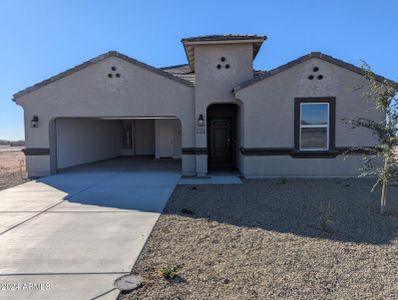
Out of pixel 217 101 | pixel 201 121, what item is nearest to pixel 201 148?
pixel 201 121

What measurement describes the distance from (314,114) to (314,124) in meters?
0.37

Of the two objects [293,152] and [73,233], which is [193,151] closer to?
[293,152]

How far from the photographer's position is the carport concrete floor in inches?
169

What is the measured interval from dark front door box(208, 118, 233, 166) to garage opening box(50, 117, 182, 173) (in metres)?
2.52

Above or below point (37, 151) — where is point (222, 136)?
above

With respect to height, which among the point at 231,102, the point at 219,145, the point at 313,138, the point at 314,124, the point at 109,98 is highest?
the point at 109,98

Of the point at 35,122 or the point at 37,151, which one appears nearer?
the point at 35,122

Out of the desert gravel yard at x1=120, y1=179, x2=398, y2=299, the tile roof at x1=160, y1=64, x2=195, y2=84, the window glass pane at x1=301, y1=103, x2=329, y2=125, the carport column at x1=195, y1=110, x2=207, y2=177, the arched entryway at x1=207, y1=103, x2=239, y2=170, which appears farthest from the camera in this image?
the tile roof at x1=160, y1=64, x2=195, y2=84

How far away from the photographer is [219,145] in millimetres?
16203

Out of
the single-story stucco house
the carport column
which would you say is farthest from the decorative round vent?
the carport column

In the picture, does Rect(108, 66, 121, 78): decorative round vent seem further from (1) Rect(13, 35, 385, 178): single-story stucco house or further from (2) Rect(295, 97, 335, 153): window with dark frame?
(2) Rect(295, 97, 335, 153): window with dark frame

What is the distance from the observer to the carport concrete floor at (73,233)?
428cm

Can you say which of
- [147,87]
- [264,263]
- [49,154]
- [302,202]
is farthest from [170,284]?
[49,154]

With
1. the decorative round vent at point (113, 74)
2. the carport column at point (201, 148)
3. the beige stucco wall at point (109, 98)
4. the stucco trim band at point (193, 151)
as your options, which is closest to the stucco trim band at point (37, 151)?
the beige stucco wall at point (109, 98)
